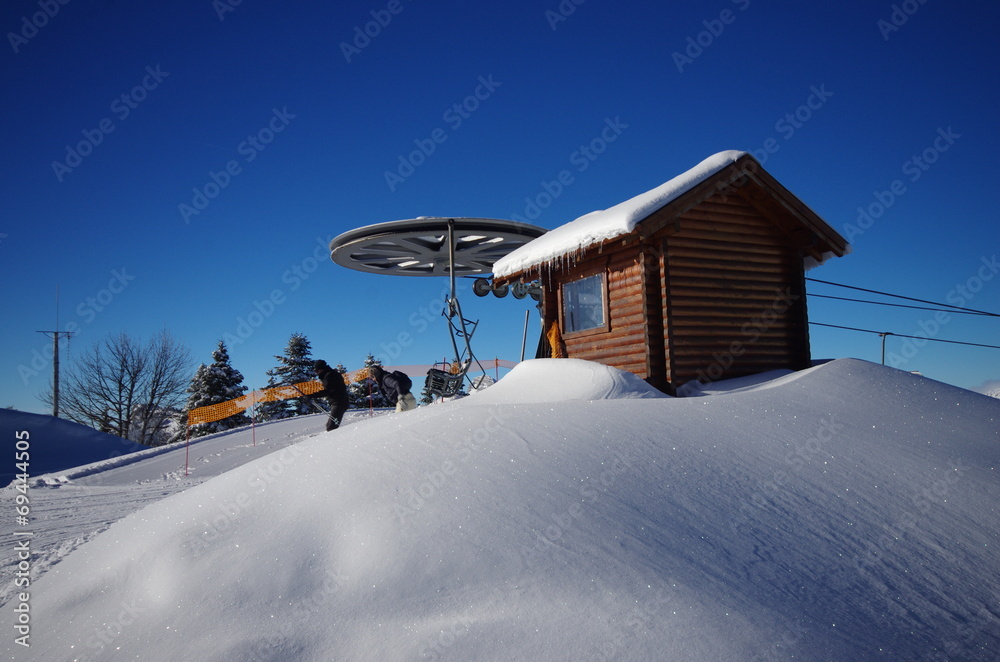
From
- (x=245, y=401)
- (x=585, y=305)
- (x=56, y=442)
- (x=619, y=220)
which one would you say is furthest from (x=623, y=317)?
(x=56, y=442)

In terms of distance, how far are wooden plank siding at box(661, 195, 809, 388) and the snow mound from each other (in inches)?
49.8

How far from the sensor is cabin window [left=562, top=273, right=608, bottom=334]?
34.3 feet

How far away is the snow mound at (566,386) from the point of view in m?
7.89

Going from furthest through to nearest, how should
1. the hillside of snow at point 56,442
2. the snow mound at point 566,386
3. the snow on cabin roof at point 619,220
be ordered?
the hillside of snow at point 56,442, the snow on cabin roof at point 619,220, the snow mound at point 566,386

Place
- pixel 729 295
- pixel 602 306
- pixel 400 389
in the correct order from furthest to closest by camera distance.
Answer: pixel 400 389 < pixel 602 306 < pixel 729 295

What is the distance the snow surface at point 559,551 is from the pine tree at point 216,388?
26.2 meters

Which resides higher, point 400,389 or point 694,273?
point 694,273

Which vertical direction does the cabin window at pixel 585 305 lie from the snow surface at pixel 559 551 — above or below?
above

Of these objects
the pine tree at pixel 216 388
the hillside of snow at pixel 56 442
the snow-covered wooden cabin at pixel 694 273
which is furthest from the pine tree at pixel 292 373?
the snow-covered wooden cabin at pixel 694 273

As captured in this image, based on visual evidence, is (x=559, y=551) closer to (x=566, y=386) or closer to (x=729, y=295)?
(x=566, y=386)

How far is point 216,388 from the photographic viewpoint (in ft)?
97.8

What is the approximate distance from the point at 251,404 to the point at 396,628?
1713cm

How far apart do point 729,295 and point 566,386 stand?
367 cm

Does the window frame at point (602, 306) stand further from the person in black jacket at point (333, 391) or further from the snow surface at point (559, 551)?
the person in black jacket at point (333, 391)
